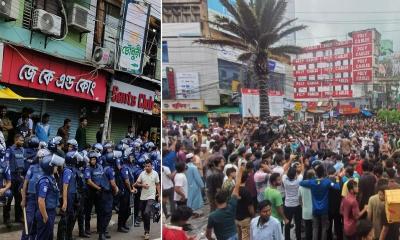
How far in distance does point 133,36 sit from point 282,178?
9709 mm

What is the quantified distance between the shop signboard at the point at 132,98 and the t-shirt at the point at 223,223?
382 inches

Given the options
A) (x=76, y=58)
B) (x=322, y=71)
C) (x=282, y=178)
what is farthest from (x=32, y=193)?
(x=76, y=58)

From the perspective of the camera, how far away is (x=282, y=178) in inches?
81.9

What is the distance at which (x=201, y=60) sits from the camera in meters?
1.83

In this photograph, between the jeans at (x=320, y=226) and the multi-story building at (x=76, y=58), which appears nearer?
the jeans at (x=320, y=226)

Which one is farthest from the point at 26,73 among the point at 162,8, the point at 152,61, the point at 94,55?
the point at 162,8

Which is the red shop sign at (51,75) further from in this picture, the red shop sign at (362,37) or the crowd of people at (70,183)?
the red shop sign at (362,37)

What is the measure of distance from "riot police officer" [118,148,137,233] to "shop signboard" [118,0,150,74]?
466 cm

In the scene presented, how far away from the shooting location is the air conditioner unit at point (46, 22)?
29.7 ft

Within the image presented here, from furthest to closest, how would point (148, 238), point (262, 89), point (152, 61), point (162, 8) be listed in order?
point (152, 61), point (148, 238), point (262, 89), point (162, 8)

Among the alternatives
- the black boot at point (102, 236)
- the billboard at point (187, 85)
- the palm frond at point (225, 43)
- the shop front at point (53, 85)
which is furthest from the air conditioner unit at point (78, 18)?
the billboard at point (187, 85)

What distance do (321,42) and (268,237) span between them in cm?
87

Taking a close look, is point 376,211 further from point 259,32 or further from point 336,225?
point 259,32

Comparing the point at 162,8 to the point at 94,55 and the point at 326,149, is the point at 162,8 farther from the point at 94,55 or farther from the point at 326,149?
the point at 94,55
